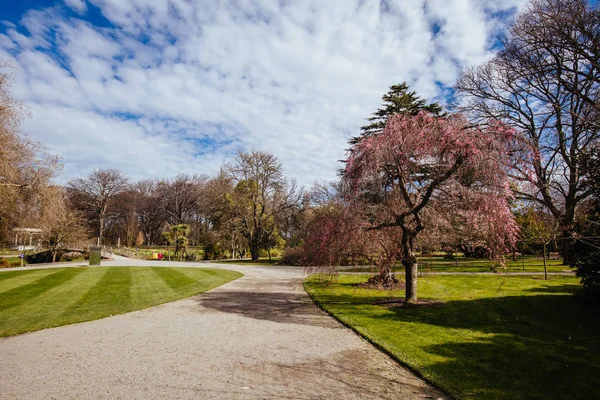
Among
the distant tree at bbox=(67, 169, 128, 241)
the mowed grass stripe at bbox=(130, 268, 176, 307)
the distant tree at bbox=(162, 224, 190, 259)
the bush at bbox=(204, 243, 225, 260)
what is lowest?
the mowed grass stripe at bbox=(130, 268, 176, 307)

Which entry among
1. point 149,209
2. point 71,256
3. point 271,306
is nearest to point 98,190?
point 149,209

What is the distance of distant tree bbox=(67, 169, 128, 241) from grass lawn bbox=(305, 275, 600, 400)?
5331 cm

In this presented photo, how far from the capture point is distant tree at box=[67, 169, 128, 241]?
178 ft

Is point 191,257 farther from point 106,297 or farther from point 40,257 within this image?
point 106,297

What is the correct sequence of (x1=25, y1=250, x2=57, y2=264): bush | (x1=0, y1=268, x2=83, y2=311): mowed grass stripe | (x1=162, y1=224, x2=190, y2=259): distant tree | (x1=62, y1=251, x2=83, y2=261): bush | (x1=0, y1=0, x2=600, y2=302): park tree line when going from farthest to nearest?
(x1=162, y1=224, x2=190, y2=259): distant tree < (x1=62, y1=251, x2=83, y2=261): bush < (x1=25, y1=250, x2=57, y2=264): bush < (x1=0, y1=268, x2=83, y2=311): mowed grass stripe < (x1=0, y1=0, x2=600, y2=302): park tree line

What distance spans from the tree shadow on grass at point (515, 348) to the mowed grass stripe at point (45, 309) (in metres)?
8.45

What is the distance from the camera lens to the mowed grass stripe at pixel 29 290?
10516 mm

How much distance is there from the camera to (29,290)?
489 inches

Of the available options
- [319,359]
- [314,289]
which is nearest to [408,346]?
[319,359]

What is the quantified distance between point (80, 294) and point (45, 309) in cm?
233

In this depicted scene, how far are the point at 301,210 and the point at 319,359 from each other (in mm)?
29563

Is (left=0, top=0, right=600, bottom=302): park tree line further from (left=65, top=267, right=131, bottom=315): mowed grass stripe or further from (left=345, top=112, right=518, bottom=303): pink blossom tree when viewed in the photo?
(left=65, top=267, right=131, bottom=315): mowed grass stripe

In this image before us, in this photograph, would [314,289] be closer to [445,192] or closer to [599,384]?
[445,192]

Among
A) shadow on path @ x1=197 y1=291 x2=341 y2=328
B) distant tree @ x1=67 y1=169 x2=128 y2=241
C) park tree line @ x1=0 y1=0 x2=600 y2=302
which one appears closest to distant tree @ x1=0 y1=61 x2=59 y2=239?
park tree line @ x1=0 y1=0 x2=600 y2=302
